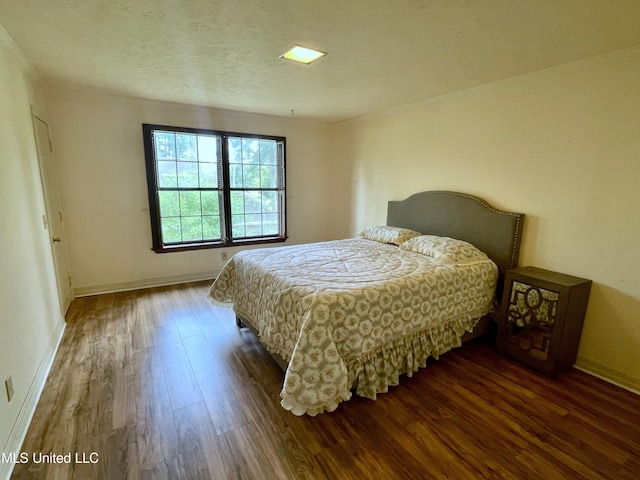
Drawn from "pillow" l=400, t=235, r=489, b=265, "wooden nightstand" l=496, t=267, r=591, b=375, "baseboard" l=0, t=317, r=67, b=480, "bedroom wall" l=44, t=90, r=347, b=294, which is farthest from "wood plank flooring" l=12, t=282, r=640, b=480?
"bedroom wall" l=44, t=90, r=347, b=294

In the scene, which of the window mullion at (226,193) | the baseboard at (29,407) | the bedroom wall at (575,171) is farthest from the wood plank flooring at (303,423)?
the window mullion at (226,193)

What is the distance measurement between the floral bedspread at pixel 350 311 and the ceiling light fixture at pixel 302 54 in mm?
1584

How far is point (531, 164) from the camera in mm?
2650

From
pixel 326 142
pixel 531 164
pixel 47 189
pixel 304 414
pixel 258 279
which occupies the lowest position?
pixel 304 414

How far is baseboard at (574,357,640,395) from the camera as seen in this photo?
2180 mm

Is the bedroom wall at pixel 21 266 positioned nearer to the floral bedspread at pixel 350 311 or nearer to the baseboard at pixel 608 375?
the floral bedspread at pixel 350 311

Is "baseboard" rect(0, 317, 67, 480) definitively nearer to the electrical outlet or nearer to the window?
the electrical outlet

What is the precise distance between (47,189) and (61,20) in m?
1.89

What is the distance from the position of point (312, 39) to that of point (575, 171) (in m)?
2.20

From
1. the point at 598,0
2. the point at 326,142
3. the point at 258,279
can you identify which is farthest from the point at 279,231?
the point at 598,0

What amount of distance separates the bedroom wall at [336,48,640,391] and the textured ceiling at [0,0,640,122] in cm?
21

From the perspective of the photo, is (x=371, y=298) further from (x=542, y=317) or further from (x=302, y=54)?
(x=302, y=54)

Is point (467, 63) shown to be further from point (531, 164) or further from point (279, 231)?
point (279, 231)

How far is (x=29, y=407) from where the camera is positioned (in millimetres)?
1834
